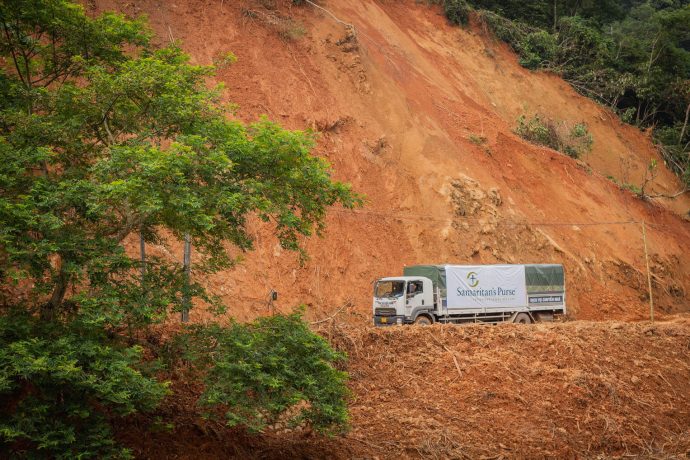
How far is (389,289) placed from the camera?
21.6 meters

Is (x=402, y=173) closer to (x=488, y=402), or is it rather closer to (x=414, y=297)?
(x=414, y=297)

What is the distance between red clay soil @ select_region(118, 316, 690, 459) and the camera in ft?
42.8

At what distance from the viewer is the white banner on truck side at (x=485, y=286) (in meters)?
22.4

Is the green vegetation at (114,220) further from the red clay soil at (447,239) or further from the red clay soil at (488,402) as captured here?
the red clay soil at (447,239)

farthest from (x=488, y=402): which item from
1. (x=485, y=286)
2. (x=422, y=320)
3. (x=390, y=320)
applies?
(x=485, y=286)

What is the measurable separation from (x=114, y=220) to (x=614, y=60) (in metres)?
43.0

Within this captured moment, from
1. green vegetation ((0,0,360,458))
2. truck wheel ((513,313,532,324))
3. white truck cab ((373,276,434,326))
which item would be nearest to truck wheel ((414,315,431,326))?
white truck cab ((373,276,434,326))

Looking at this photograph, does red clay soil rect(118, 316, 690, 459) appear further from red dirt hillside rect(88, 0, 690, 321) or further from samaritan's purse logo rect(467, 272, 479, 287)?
red dirt hillside rect(88, 0, 690, 321)

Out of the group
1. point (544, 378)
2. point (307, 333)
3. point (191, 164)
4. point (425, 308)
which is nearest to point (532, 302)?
point (425, 308)

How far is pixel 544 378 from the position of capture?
Result: 1683 centimetres

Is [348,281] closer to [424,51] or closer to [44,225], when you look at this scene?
[44,225]

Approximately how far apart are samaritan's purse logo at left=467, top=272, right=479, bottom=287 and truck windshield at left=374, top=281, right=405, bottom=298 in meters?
2.70

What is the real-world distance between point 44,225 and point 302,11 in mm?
25241

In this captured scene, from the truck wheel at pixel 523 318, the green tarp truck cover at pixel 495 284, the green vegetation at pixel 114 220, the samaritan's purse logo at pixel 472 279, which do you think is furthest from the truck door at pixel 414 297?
the green vegetation at pixel 114 220
